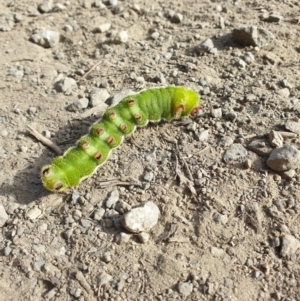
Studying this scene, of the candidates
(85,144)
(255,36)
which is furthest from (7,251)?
(255,36)

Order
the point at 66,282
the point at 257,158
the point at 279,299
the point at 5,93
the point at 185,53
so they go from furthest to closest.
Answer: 1. the point at 185,53
2. the point at 5,93
3. the point at 257,158
4. the point at 66,282
5. the point at 279,299

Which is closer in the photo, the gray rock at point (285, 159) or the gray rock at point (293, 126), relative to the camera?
the gray rock at point (285, 159)

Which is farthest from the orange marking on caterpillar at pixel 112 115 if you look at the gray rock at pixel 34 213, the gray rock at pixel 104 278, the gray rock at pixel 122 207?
the gray rock at pixel 104 278

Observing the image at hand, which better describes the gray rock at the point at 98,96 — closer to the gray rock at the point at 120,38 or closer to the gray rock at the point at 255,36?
the gray rock at the point at 120,38

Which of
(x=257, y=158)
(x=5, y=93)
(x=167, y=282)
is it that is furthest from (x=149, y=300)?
(x=5, y=93)

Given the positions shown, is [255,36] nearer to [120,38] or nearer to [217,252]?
[120,38]

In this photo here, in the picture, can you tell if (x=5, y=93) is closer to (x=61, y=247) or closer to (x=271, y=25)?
(x=61, y=247)

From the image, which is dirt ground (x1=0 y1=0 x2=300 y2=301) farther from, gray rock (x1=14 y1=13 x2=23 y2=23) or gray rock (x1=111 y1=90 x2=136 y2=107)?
gray rock (x1=111 y1=90 x2=136 y2=107)
